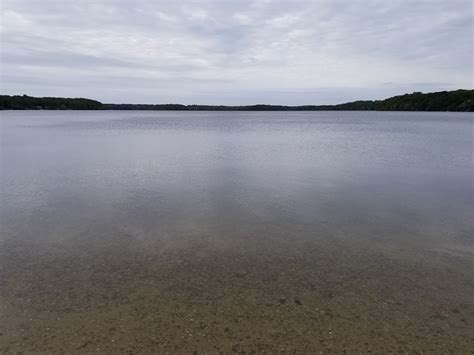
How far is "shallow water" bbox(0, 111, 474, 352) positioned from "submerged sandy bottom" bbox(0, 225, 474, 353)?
2 centimetres

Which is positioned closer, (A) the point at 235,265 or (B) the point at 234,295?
(B) the point at 234,295

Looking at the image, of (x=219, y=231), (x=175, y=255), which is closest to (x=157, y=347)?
(x=175, y=255)

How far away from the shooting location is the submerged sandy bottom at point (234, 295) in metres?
4.25

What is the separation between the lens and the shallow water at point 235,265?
4367 millimetres

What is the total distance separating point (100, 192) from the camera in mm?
11398

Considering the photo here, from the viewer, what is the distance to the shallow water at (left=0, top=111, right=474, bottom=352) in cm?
437

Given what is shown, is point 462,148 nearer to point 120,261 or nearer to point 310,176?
point 310,176

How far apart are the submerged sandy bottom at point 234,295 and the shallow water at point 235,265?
23 millimetres

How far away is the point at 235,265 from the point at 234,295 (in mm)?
1011

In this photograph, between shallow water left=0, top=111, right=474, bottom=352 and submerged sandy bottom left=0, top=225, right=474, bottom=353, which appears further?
shallow water left=0, top=111, right=474, bottom=352

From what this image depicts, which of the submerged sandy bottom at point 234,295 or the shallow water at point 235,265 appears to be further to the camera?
the shallow water at point 235,265

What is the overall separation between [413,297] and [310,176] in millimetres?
9265

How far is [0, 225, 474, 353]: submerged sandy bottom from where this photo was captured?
425 centimetres

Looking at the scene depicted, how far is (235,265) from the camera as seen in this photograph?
622 centimetres
